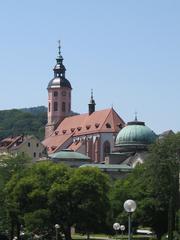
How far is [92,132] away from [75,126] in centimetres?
1043

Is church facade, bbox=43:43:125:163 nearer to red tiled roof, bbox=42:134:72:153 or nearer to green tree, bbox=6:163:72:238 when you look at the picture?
red tiled roof, bbox=42:134:72:153

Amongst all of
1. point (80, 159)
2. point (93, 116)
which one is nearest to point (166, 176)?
point (80, 159)

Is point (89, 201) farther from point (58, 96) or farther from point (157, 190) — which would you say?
point (58, 96)

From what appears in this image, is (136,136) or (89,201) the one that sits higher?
(136,136)

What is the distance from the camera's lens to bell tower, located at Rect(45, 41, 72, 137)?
169500 mm

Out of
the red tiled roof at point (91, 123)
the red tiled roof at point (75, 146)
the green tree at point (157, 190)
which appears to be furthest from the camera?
the red tiled roof at point (75, 146)

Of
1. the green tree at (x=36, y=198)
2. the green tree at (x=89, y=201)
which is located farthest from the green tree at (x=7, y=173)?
the green tree at (x=89, y=201)

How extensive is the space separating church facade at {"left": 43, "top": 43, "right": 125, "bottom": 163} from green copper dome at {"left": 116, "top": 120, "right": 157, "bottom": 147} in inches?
583

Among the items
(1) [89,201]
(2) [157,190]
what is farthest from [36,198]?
(2) [157,190]

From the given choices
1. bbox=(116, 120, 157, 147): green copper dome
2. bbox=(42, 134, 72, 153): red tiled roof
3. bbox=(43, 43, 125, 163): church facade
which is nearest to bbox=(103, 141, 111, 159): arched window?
bbox=(43, 43, 125, 163): church facade

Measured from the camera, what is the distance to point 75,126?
162 m

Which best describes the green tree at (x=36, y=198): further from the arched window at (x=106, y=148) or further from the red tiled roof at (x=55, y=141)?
the red tiled roof at (x=55, y=141)

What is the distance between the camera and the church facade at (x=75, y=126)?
14912 cm

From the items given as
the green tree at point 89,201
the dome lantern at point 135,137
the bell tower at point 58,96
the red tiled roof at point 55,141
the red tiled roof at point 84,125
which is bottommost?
the green tree at point 89,201
